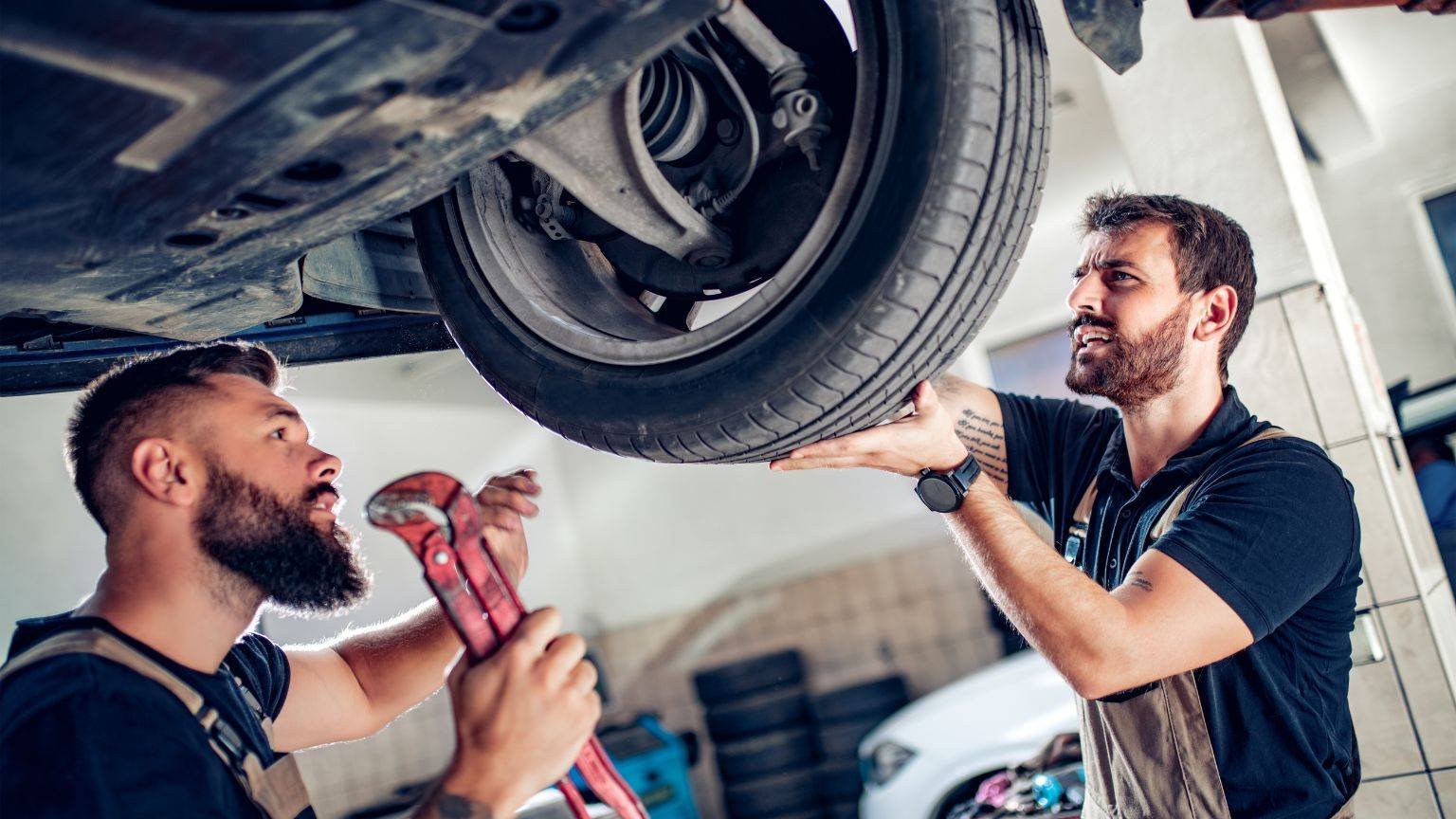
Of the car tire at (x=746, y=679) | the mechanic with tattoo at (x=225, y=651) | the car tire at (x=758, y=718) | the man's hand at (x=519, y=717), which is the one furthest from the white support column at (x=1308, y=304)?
the car tire at (x=746, y=679)

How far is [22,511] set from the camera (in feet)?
10.3

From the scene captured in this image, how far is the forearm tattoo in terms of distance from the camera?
1.77m

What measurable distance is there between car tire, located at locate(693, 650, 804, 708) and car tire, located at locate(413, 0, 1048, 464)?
404cm

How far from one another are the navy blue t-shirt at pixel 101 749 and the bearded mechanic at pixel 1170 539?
0.71 meters

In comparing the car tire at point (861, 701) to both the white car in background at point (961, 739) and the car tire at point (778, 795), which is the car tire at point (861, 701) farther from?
the white car in background at point (961, 739)

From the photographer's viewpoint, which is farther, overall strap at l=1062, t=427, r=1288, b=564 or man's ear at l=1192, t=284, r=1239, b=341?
man's ear at l=1192, t=284, r=1239, b=341

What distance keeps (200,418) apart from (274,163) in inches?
19.9

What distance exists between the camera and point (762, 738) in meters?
4.78

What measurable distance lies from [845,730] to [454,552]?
13.7ft

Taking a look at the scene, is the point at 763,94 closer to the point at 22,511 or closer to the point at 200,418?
the point at 200,418

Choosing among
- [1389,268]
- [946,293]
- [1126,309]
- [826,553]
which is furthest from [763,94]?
[1389,268]

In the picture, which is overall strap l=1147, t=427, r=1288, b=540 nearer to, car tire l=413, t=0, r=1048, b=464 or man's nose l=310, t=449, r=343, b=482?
car tire l=413, t=0, r=1048, b=464

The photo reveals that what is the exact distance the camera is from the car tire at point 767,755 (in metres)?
4.71

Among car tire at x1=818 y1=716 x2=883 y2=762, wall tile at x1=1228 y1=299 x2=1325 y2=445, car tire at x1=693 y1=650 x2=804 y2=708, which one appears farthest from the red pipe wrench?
car tire at x1=693 y1=650 x2=804 y2=708
